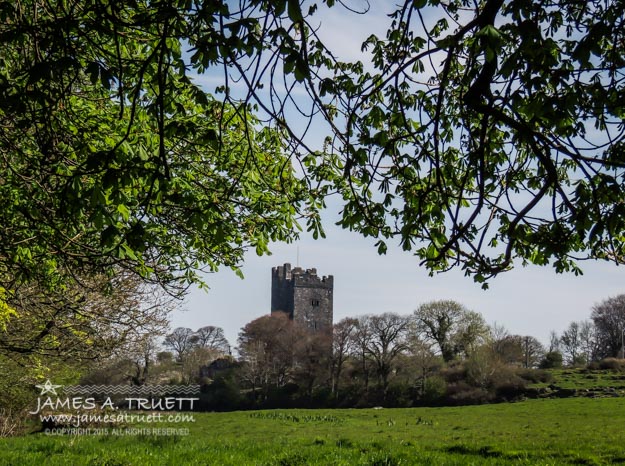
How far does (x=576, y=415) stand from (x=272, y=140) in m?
31.9

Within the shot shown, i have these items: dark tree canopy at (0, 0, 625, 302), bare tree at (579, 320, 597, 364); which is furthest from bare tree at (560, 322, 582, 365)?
dark tree canopy at (0, 0, 625, 302)

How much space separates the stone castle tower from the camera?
97938mm

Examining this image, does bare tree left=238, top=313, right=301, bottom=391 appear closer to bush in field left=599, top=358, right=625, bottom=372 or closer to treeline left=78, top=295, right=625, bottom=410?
treeline left=78, top=295, right=625, bottom=410

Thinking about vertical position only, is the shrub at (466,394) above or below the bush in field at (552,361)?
below

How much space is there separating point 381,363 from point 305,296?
32.9 m

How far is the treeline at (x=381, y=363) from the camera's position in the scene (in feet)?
190

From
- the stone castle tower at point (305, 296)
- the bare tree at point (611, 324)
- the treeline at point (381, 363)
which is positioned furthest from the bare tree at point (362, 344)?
the bare tree at point (611, 324)

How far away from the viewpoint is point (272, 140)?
9109 mm

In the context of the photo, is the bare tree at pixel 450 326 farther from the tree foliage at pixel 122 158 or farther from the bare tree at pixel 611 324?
the tree foliage at pixel 122 158

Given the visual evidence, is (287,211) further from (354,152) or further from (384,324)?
(384,324)

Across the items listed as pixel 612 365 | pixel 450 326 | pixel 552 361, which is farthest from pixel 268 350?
pixel 612 365

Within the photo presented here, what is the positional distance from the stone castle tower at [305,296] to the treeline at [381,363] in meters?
10.8

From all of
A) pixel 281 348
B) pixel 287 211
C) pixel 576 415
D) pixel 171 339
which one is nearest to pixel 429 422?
pixel 576 415

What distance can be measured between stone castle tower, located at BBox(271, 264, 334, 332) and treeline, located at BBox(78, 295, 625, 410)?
35.5 feet
